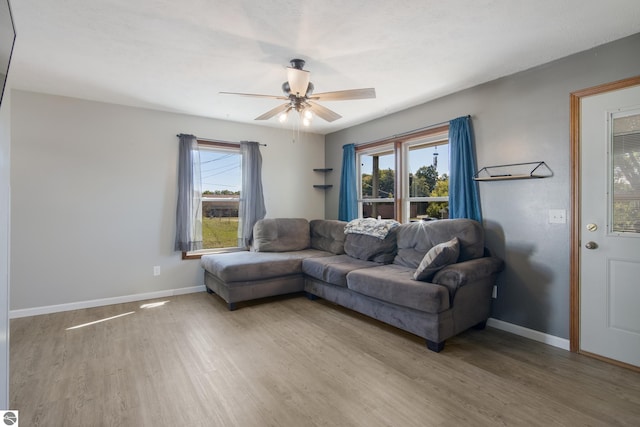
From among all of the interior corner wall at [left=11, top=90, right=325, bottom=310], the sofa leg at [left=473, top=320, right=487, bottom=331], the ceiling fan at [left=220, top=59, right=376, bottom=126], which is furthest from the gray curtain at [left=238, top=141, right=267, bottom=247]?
the sofa leg at [left=473, top=320, right=487, bottom=331]

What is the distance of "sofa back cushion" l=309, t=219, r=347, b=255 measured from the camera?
181 inches

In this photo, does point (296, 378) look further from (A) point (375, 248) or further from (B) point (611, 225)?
(B) point (611, 225)

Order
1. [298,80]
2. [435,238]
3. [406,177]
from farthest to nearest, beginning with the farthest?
[406,177]
[435,238]
[298,80]

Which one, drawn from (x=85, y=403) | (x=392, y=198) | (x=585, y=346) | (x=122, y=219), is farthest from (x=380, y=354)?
(x=122, y=219)

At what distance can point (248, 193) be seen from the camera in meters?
4.88

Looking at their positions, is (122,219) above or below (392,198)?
below

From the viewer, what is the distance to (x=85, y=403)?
1979 mm

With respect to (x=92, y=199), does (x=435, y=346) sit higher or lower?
lower

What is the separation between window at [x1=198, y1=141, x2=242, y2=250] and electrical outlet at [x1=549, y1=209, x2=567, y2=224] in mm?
4001

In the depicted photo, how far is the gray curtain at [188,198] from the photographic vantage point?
4348mm

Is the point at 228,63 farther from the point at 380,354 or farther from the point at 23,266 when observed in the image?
the point at 23,266

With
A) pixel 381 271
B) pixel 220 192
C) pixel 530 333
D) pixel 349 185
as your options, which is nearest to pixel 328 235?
pixel 349 185

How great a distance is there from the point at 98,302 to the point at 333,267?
2.97 m

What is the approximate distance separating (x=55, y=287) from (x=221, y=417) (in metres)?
3.14
